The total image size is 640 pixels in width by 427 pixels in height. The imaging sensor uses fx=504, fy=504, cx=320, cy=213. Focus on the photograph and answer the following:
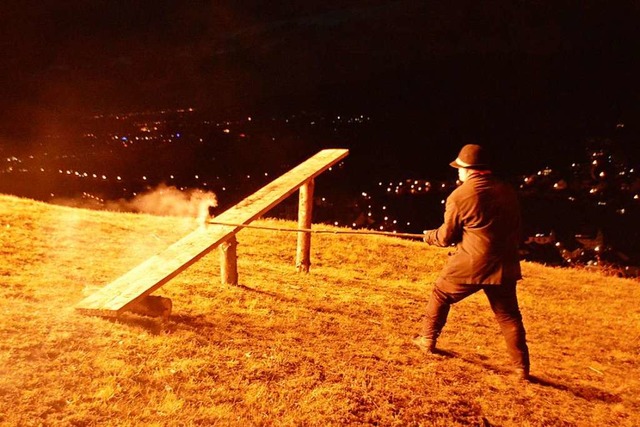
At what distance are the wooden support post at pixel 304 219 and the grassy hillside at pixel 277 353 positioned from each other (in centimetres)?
24

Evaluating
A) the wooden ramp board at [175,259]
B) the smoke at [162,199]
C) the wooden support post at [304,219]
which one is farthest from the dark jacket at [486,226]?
the smoke at [162,199]

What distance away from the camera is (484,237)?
4605mm

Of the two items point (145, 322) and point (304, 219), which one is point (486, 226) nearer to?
point (145, 322)

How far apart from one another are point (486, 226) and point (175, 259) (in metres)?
3.25

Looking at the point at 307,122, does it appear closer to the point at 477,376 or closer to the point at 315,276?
the point at 315,276

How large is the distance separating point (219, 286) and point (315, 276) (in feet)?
6.37

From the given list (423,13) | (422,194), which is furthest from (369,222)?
(423,13)

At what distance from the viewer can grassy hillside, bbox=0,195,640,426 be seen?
3.83 m

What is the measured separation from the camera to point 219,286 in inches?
264

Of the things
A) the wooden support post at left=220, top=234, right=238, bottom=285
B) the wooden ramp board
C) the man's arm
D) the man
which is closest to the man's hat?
the man

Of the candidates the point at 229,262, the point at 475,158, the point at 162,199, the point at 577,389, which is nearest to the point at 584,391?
the point at 577,389

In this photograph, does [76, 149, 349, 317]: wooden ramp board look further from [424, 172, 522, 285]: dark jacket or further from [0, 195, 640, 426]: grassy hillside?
[424, 172, 522, 285]: dark jacket

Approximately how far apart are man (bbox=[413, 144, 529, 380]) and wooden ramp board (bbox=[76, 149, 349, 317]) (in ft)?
8.41

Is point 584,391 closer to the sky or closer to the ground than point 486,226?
closer to the ground
